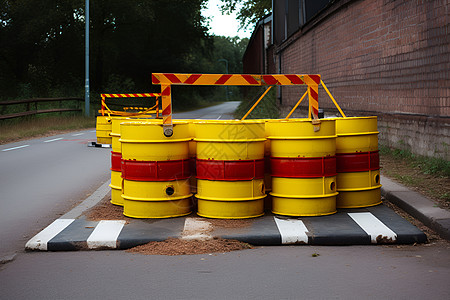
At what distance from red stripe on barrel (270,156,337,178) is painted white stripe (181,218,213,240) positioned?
3.65 feet

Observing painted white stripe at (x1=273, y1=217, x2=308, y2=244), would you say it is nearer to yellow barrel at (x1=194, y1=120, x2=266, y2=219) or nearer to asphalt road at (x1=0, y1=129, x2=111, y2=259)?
yellow barrel at (x1=194, y1=120, x2=266, y2=219)

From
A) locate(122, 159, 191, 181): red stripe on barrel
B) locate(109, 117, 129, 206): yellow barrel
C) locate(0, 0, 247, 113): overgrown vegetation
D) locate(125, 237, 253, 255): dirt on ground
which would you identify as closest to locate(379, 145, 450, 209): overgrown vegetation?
locate(125, 237, 253, 255): dirt on ground

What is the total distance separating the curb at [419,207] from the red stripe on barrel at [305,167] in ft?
3.53

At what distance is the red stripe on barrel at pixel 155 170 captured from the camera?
7.19 m

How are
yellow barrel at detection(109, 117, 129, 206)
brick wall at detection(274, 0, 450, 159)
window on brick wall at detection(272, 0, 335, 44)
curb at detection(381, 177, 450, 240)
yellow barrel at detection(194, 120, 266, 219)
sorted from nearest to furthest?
curb at detection(381, 177, 450, 240)
yellow barrel at detection(194, 120, 266, 219)
yellow barrel at detection(109, 117, 129, 206)
brick wall at detection(274, 0, 450, 159)
window on brick wall at detection(272, 0, 335, 44)

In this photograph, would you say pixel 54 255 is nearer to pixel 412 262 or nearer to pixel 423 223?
pixel 412 262

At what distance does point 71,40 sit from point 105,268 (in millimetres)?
51001

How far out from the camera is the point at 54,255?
5891 millimetres


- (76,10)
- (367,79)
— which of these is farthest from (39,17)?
(367,79)

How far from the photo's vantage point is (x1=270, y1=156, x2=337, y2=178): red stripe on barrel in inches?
285

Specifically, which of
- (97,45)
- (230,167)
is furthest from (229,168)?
(97,45)

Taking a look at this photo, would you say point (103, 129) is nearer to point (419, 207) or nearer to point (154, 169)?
point (154, 169)

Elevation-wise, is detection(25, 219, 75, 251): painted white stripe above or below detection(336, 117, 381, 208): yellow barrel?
below

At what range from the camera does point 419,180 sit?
359 inches
